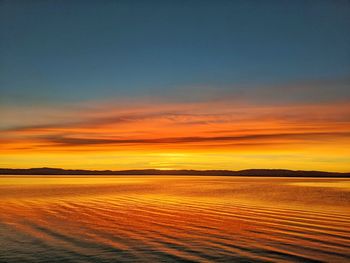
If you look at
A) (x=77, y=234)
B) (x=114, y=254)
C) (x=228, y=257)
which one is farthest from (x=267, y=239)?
(x=77, y=234)

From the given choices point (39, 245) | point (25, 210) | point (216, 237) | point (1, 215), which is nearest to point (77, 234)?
point (39, 245)

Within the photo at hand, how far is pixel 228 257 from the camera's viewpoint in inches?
529

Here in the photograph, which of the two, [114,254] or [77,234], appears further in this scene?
[77,234]

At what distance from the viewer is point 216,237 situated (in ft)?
56.2

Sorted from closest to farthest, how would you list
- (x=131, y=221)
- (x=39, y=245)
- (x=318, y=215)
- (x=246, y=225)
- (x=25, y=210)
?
(x=39, y=245) < (x=246, y=225) < (x=131, y=221) < (x=318, y=215) < (x=25, y=210)

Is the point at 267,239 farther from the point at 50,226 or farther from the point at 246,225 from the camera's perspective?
the point at 50,226

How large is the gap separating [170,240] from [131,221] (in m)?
6.33

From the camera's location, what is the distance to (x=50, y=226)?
2050cm

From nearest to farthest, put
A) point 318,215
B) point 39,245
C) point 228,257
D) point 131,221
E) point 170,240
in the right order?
point 228,257
point 39,245
point 170,240
point 131,221
point 318,215

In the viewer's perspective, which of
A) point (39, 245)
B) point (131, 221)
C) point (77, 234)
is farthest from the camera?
point (131, 221)

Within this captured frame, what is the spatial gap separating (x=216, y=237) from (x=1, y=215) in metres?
15.9

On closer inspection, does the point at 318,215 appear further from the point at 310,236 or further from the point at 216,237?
the point at 216,237

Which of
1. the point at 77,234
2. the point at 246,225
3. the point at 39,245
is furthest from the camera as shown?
the point at 246,225

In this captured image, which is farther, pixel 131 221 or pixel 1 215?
pixel 1 215
